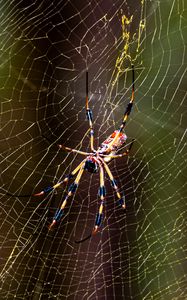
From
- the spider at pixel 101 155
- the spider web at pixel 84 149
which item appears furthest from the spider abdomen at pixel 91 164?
the spider web at pixel 84 149

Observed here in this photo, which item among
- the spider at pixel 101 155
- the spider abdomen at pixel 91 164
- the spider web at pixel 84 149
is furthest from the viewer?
the spider web at pixel 84 149

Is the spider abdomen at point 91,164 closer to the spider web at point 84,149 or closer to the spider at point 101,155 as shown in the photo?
the spider at point 101,155

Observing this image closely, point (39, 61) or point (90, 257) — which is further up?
point (39, 61)

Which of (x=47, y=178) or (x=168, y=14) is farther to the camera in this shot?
(x=168, y=14)

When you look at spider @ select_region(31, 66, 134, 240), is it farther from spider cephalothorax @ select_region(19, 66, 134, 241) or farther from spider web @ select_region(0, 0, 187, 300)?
spider web @ select_region(0, 0, 187, 300)

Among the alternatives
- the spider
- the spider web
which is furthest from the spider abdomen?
the spider web

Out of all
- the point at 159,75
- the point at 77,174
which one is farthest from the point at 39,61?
the point at 77,174

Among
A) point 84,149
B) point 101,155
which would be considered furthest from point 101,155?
point 84,149

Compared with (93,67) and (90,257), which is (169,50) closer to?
(93,67)
